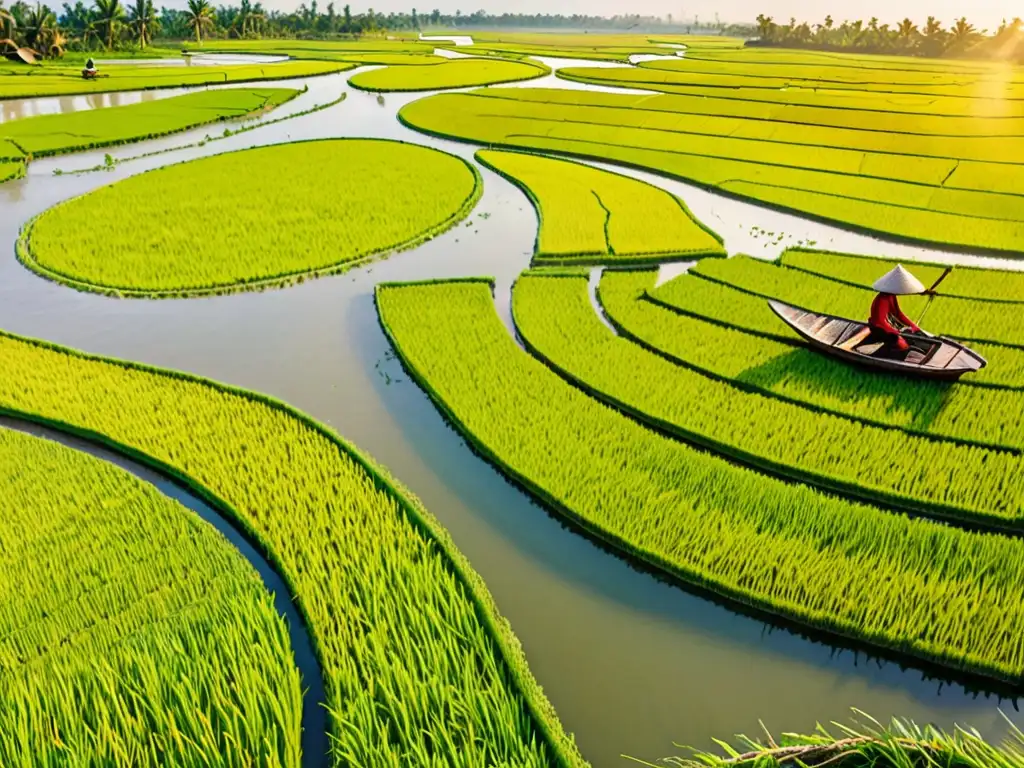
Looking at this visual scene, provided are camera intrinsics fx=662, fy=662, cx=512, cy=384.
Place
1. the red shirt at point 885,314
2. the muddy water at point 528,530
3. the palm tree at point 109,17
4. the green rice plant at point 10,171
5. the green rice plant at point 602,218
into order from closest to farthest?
the muddy water at point 528,530 → the red shirt at point 885,314 → the green rice plant at point 602,218 → the green rice plant at point 10,171 → the palm tree at point 109,17

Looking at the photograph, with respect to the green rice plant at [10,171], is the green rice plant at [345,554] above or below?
below

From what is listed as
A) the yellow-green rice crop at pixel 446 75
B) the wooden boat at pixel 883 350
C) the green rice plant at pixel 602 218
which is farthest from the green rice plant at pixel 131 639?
the yellow-green rice crop at pixel 446 75

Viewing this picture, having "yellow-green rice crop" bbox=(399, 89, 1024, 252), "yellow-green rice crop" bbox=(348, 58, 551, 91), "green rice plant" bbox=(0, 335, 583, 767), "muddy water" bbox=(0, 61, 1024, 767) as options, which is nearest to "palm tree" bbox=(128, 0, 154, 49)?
"yellow-green rice crop" bbox=(348, 58, 551, 91)

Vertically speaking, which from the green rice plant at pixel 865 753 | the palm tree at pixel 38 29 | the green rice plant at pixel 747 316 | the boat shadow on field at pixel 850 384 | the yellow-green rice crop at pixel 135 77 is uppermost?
the palm tree at pixel 38 29

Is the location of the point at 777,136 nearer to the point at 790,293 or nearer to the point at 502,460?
the point at 790,293

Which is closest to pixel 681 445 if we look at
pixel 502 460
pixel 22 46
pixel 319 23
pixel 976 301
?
pixel 502 460

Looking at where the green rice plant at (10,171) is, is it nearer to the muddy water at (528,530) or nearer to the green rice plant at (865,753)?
the muddy water at (528,530)
